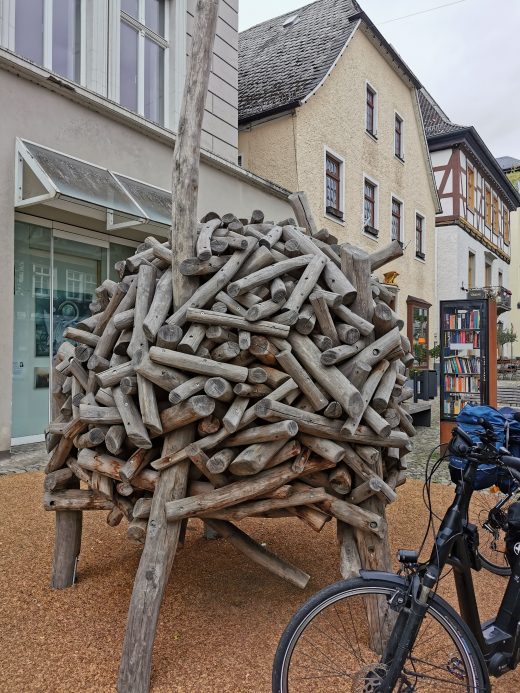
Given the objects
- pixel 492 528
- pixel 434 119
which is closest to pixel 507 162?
pixel 434 119

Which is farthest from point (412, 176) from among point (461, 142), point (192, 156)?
point (192, 156)

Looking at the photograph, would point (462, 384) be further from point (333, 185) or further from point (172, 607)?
point (333, 185)

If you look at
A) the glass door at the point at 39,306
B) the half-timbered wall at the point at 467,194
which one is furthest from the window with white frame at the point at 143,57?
the half-timbered wall at the point at 467,194

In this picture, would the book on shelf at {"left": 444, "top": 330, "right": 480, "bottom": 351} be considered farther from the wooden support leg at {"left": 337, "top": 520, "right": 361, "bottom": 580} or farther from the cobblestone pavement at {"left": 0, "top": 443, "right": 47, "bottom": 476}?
the wooden support leg at {"left": 337, "top": 520, "right": 361, "bottom": 580}

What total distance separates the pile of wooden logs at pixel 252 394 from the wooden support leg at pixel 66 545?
0.39 meters

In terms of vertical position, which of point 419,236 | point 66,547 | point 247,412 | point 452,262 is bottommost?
point 66,547

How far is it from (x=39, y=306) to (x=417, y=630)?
24.2ft

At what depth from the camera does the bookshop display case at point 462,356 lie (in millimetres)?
9141

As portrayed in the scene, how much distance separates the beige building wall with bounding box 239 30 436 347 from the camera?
13883 mm

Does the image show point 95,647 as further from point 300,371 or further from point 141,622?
point 300,371

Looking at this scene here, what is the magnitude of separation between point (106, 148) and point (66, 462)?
260 inches

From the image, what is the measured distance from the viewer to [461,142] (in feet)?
80.9

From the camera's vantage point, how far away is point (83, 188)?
25.0ft

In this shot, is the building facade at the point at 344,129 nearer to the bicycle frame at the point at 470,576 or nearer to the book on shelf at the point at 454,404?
the book on shelf at the point at 454,404
